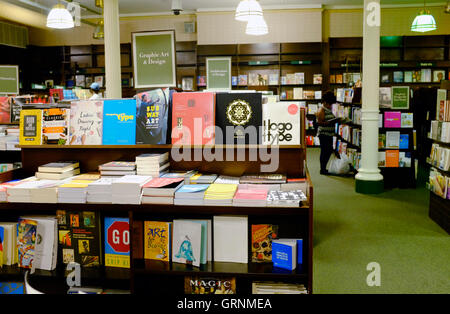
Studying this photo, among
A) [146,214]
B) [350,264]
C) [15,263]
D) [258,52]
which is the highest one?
[258,52]

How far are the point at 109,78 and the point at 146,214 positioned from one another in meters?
3.03

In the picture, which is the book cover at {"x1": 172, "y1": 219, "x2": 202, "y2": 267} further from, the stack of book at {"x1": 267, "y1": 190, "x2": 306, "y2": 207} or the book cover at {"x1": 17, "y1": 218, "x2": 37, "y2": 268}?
the book cover at {"x1": 17, "y1": 218, "x2": 37, "y2": 268}

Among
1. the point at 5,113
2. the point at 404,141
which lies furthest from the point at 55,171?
the point at 404,141

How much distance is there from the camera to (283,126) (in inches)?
116

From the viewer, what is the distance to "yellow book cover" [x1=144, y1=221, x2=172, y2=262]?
282 centimetres

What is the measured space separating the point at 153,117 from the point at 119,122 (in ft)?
0.88

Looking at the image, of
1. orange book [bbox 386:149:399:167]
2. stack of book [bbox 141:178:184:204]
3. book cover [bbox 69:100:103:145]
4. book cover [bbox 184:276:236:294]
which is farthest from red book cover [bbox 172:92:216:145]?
orange book [bbox 386:149:399:167]

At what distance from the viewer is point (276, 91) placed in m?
12.5

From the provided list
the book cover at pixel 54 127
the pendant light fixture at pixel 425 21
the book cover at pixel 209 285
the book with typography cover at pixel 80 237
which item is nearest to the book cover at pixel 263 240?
the book cover at pixel 209 285

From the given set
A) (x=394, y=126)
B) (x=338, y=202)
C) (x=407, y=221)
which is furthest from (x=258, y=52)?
(x=407, y=221)

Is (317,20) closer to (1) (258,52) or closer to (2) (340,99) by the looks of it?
(1) (258,52)

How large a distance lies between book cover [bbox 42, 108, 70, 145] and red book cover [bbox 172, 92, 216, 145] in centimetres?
83

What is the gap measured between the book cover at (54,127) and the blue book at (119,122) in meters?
0.30
